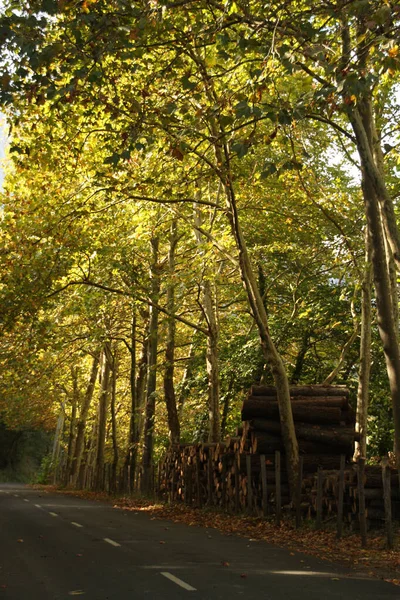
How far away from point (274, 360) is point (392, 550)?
18.9ft

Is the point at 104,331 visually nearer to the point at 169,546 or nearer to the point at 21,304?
the point at 21,304

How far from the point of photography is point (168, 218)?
2219cm

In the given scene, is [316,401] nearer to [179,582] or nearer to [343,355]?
[343,355]

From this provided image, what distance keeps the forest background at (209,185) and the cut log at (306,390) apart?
83 centimetres

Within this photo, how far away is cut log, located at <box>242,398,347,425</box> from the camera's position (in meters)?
17.3

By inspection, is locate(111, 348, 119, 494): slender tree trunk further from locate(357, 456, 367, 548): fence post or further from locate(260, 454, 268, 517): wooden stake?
locate(357, 456, 367, 548): fence post

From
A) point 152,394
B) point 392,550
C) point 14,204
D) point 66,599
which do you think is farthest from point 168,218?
point 66,599

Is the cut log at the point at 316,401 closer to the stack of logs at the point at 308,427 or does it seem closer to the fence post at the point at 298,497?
the stack of logs at the point at 308,427

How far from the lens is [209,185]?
75.7 feet

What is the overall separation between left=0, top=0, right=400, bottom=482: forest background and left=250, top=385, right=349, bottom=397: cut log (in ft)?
2.72

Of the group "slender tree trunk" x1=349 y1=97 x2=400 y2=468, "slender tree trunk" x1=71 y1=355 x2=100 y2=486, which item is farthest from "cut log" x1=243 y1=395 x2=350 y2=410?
"slender tree trunk" x1=71 y1=355 x2=100 y2=486

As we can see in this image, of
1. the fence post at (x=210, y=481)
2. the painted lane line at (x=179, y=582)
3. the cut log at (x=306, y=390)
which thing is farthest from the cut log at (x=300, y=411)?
the painted lane line at (x=179, y=582)

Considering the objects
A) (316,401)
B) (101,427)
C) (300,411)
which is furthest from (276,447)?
(101,427)

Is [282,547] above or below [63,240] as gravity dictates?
below
